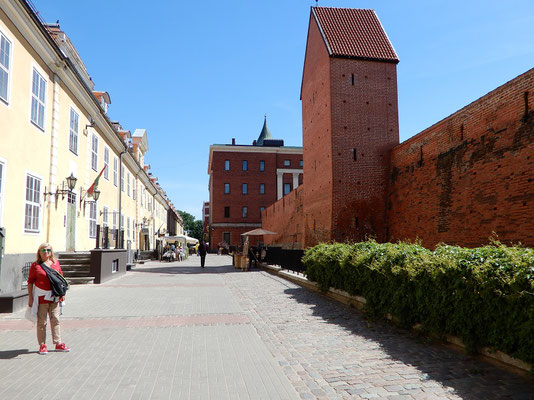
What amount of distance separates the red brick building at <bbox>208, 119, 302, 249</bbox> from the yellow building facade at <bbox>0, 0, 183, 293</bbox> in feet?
129

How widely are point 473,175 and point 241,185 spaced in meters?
49.5

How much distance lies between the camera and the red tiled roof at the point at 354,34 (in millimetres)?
21500

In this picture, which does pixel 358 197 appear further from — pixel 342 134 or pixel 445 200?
pixel 445 200

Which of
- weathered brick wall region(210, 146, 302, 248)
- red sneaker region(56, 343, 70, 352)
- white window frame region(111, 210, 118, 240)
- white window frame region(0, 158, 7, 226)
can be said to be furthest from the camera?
weathered brick wall region(210, 146, 302, 248)

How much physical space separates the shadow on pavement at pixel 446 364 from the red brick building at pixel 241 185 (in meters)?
54.0

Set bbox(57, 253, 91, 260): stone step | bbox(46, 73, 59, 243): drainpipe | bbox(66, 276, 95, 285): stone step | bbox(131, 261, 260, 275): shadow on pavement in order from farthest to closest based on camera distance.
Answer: bbox(131, 261, 260, 275): shadow on pavement
bbox(57, 253, 91, 260): stone step
bbox(66, 276, 95, 285): stone step
bbox(46, 73, 59, 243): drainpipe

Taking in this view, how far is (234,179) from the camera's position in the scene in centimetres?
6194

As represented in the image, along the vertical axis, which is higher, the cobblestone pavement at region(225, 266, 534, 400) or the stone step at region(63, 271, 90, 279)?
the stone step at region(63, 271, 90, 279)

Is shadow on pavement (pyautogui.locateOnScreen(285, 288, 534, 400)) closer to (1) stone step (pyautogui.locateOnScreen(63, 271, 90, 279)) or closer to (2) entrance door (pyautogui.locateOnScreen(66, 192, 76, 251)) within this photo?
(1) stone step (pyautogui.locateOnScreen(63, 271, 90, 279))

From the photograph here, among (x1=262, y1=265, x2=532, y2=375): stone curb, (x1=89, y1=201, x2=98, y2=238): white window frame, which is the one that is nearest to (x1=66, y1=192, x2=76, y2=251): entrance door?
(x1=89, y1=201, x2=98, y2=238): white window frame

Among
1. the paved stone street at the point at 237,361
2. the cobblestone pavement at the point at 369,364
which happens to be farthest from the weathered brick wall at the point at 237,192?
the cobblestone pavement at the point at 369,364

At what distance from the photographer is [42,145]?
42.5 feet

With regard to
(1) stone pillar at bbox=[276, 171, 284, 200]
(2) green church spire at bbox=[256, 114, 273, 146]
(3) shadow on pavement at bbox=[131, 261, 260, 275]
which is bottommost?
(3) shadow on pavement at bbox=[131, 261, 260, 275]

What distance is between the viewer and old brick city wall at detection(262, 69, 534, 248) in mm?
11625
